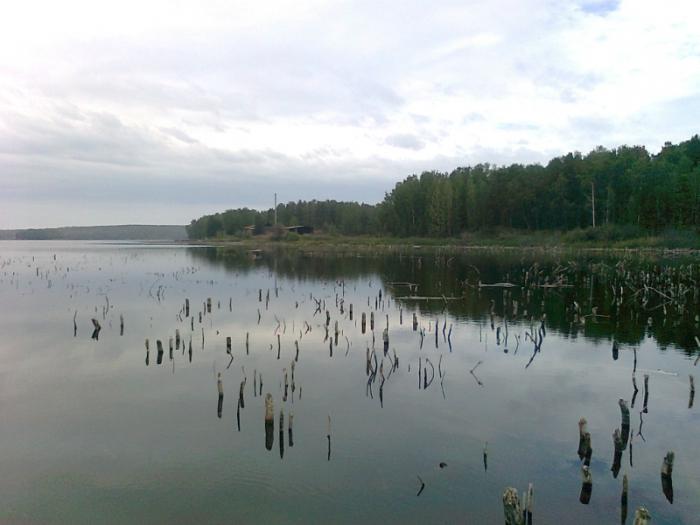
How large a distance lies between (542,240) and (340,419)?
78384 mm

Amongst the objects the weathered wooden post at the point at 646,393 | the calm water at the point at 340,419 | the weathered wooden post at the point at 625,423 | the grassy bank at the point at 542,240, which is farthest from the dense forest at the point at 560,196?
the weathered wooden post at the point at 625,423

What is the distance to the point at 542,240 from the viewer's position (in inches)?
3314

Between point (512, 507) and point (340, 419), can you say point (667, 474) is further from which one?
point (340, 419)

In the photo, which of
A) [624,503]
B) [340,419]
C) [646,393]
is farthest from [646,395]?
[340,419]

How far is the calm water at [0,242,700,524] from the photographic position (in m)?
8.48

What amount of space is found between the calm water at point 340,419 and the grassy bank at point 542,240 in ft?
160

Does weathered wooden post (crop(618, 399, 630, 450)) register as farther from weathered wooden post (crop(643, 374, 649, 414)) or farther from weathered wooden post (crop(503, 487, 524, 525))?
weathered wooden post (crop(503, 487, 524, 525))

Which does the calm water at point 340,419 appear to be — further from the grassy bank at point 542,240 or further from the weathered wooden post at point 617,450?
the grassy bank at point 542,240

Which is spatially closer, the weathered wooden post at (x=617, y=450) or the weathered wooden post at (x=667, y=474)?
the weathered wooden post at (x=667, y=474)

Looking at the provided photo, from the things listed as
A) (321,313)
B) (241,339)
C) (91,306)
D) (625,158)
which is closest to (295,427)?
(241,339)

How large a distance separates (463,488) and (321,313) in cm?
1722

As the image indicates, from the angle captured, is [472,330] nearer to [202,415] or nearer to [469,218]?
[202,415]

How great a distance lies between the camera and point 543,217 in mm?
92812

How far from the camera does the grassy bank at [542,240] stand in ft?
220
